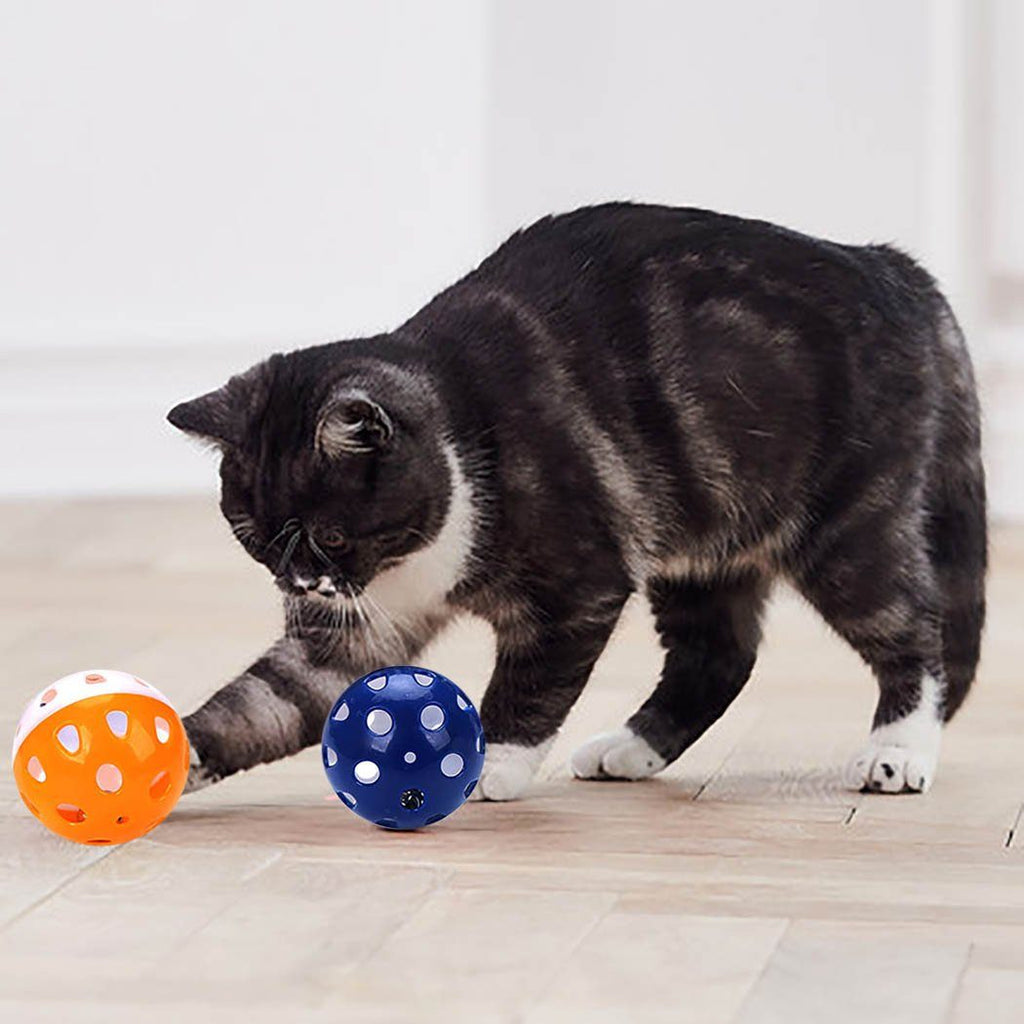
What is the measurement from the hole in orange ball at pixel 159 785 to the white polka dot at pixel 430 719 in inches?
8.8

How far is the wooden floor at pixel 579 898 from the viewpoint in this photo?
161 centimetres

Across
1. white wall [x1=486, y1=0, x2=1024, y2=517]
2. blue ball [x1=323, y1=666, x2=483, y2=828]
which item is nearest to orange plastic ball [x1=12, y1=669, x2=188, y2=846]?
blue ball [x1=323, y1=666, x2=483, y2=828]

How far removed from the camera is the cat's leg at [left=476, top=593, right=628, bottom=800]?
87.2 inches

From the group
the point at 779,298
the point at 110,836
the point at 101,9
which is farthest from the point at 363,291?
the point at 110,836

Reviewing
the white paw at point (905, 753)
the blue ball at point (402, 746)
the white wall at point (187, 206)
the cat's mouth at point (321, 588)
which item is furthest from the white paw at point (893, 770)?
the white wall at point (187, 206)

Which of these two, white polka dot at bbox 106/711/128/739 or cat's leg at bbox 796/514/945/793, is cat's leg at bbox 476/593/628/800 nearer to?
cat's leg at bbox 796/514/945/793

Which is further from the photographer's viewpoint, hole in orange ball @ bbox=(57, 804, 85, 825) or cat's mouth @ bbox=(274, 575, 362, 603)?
cat's mouth @ bbox=(274, 575, 362, 603)

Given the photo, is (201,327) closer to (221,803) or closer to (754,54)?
(754,54)

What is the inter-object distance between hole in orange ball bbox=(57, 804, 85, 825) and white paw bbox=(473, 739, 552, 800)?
40cm

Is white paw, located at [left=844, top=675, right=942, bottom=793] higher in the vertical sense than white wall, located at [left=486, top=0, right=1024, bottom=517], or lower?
lower

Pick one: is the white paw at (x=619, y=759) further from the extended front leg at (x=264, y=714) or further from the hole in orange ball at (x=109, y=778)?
the hole in orange ball at (x=109, y=778)

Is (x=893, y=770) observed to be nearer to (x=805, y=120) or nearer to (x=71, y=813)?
(x=71, y=813)

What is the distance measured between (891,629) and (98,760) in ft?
2.57

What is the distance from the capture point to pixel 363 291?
461 cm
